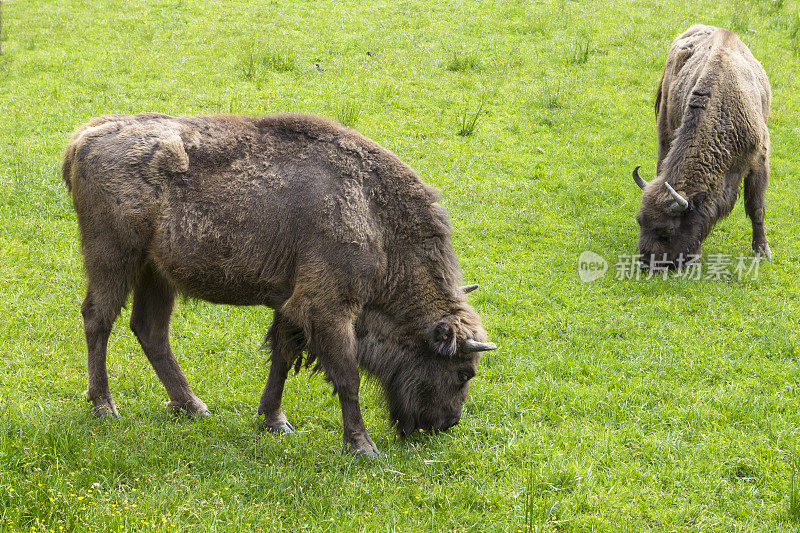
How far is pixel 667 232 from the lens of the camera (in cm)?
892

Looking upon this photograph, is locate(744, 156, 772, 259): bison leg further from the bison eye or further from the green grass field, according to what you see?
the bison eye

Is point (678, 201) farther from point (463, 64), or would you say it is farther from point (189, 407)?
point (463, 64)

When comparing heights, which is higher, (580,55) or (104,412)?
(580,55)

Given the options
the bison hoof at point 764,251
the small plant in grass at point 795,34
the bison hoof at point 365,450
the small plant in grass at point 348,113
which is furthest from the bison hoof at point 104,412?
the small plant in grass at point 795,34

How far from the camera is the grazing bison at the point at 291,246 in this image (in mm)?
5254

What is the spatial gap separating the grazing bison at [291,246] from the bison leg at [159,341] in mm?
31

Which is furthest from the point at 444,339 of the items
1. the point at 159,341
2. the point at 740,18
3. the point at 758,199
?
the point at 740,18

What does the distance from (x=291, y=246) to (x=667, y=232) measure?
5316 millimetres

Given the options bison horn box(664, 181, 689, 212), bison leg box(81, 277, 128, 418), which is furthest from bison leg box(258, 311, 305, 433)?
bison horn box(664, 181, 689, 212)

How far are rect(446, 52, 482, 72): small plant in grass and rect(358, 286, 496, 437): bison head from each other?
30.5 feet

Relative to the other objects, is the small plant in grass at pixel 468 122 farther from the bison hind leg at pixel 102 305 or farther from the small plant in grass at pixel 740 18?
the bison hind leg at pixel 102 305

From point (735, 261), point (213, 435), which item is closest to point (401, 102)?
point (735, 261)

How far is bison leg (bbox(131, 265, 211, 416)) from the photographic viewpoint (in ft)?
19.1

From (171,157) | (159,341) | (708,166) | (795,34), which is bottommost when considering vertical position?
(159,341)
